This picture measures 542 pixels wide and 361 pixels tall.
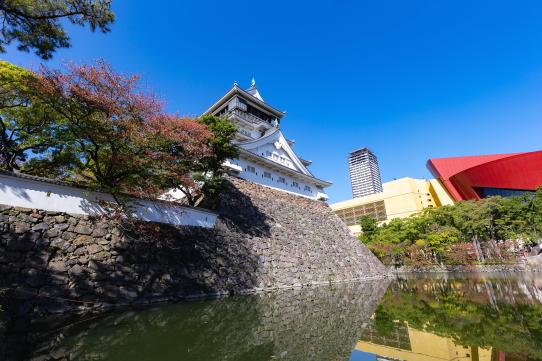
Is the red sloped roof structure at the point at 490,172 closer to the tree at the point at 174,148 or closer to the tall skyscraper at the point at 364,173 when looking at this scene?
the tree at the point at 174,148

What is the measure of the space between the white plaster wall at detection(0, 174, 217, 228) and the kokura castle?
17.6 ft

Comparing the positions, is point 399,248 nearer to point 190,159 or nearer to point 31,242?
point 190,159

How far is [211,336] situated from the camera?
3881 millimetres

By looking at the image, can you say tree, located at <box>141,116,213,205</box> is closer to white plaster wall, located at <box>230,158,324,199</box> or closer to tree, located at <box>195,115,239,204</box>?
Answer: tree, located at <box>195,115,239,204</box>

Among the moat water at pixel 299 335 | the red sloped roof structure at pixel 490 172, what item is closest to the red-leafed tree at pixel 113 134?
A: the moat water at pixel 299 335

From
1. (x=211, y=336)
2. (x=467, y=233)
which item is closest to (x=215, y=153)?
(x=211, y=336)

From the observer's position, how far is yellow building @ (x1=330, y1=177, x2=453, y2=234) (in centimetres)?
4412

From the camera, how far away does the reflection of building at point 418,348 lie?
2.79m

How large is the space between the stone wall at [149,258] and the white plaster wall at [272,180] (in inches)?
71.0

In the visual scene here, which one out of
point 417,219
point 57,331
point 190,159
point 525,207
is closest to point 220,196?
point 190,159

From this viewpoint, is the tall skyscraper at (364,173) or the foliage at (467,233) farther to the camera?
the tall skyscraper at (364,173)

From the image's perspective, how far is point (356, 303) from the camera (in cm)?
673

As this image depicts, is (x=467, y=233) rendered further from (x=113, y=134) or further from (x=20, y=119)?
(x=20, y=119)

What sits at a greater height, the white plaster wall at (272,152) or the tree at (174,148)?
the white plaster wall at (272,152)
